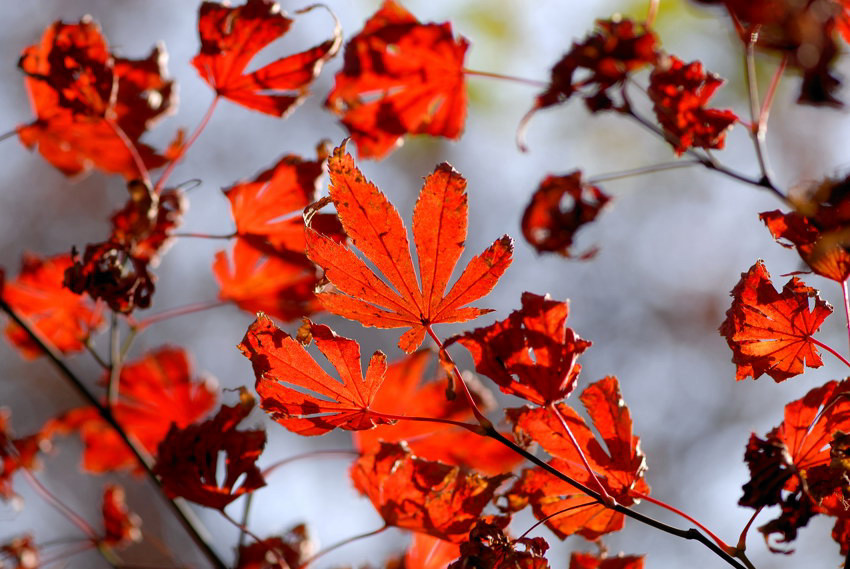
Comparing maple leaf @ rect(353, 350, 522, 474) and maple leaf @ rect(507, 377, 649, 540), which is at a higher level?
maple leaf @ rect(507, 377, 649, 540)

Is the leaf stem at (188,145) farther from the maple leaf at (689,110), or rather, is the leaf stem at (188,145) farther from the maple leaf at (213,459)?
the maple leaf at (689,110)

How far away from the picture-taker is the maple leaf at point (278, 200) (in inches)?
41.6

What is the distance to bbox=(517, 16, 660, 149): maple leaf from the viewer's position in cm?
98

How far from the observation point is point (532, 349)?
2.31 ft

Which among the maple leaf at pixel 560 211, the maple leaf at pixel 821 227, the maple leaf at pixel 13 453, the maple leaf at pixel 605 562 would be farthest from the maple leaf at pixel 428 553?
the maple leaf at pixel 13 453

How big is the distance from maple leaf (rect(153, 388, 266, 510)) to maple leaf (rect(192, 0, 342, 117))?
1.36 feet

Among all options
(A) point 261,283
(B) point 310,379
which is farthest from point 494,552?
(A) point 261,283

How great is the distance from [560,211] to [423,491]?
0.51 metres

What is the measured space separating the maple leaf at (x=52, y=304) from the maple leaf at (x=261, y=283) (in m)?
0.23

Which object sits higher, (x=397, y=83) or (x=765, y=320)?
(x=397, y=83)

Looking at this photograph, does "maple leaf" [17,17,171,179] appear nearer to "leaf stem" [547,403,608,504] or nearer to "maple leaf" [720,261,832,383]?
"leaf stem" [547,403,608,504]

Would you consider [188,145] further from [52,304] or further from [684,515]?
[684,515]

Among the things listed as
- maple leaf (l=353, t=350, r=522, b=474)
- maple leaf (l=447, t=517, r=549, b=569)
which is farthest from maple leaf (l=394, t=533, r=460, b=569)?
maple leaf (l=447, t=517, r=549, b=569)

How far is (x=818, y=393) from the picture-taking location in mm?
772
